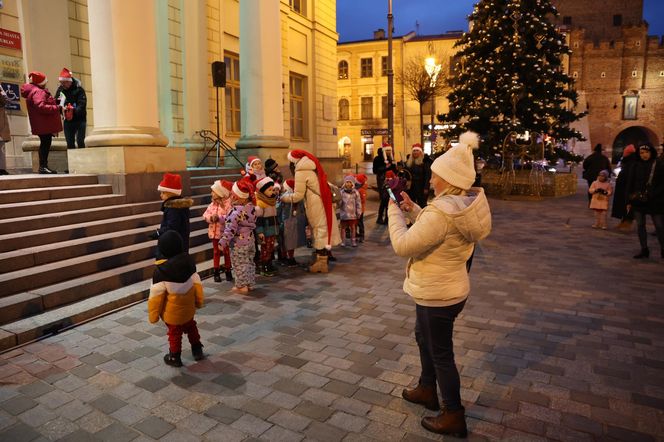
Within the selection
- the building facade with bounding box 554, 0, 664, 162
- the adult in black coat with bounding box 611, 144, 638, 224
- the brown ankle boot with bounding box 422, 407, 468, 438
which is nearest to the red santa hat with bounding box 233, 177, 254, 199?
the brown ankle boot with bounding box 422, 407, 468, 438

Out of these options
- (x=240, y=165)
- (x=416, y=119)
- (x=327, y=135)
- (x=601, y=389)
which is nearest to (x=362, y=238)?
(x=240, y=165)

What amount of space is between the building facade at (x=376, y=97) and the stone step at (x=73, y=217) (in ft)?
125

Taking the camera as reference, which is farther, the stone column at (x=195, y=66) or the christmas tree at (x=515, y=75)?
the christmas tree at (x=515, y=75)

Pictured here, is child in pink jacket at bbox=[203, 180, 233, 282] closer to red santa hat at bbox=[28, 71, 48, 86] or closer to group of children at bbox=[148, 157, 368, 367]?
group of children at bbox=[148, 157, 368, 367]

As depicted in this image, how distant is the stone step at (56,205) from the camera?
691 cm

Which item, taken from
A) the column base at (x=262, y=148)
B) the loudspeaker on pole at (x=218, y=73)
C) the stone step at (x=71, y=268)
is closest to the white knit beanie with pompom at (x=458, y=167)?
the stone step at (x=71, y=268)

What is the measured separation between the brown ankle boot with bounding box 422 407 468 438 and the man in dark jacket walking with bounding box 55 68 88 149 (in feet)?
30.5

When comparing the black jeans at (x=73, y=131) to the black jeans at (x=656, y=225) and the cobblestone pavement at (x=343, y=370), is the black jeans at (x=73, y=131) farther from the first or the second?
the black jeans at (x=656, y=225)

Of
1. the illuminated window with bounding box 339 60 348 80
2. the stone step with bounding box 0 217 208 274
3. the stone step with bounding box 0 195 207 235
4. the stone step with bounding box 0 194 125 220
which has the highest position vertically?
the illuminated window with bounding box 339 60 348 80

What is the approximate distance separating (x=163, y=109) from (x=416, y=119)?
3670cm

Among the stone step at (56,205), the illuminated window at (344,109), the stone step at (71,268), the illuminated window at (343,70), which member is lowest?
the stone step at (71,268)

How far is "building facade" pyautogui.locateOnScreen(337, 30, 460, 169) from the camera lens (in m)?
47.0

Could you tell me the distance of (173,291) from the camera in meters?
4.14

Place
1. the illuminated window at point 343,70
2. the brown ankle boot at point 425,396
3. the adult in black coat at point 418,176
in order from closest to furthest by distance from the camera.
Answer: the brown ankle boot at point 425,396
the adult in black coat at point 418,176
the illuminated window at point 343,70
